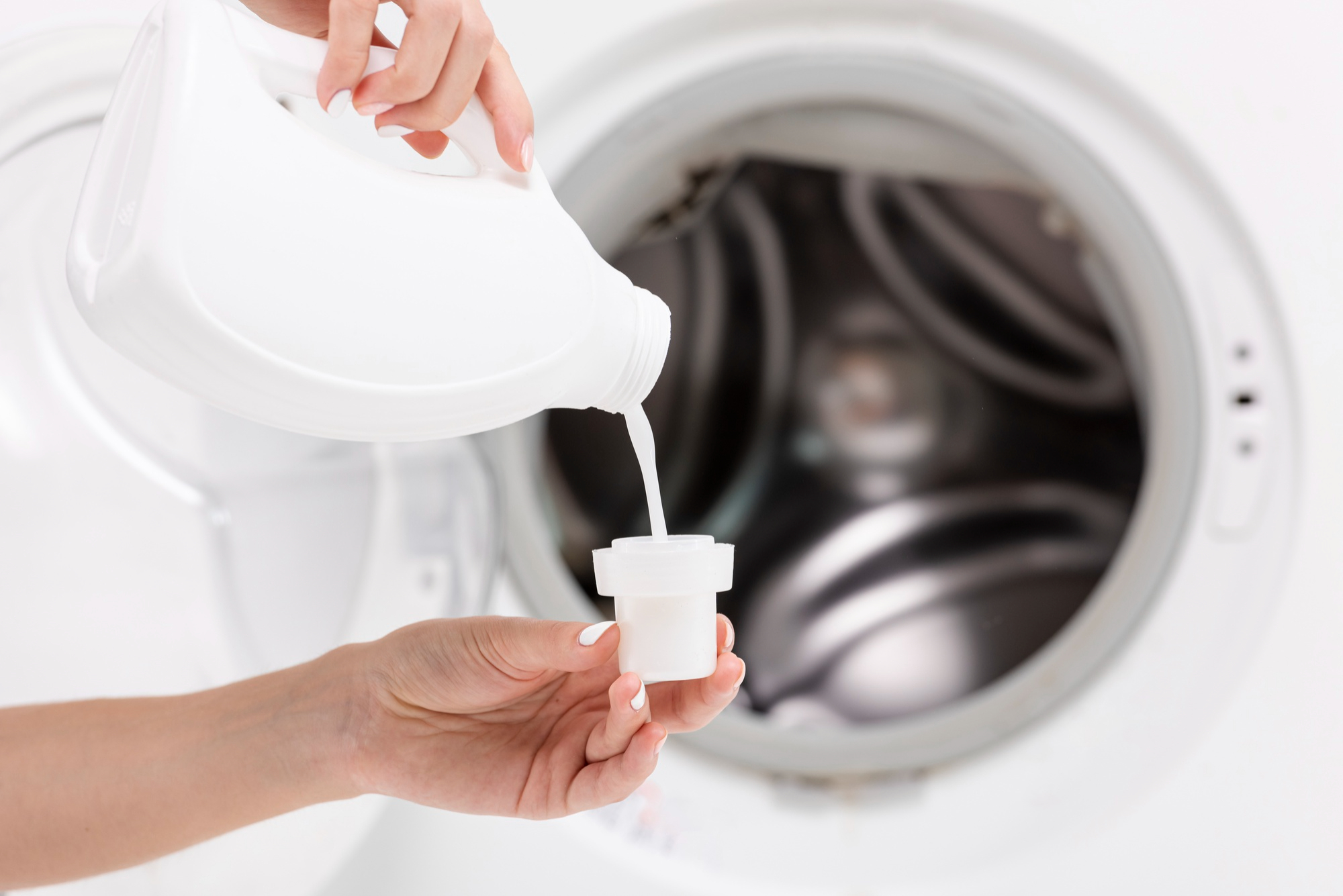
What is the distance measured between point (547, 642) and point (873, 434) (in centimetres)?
72

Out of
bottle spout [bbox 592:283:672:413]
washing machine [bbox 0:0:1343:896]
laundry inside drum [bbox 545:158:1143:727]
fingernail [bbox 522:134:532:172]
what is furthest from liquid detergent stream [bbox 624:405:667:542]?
laundry inside drum [bbox 545:158:1143:727]

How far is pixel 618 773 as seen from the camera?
0.45 metres

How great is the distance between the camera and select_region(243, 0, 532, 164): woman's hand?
1.24 ft

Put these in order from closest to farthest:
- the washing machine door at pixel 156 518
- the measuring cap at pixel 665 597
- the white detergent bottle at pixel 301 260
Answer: the white detergent bottle at pixel 301 260
the measuring cap at pixel 665 597
the washing machine door at pixel 156 518

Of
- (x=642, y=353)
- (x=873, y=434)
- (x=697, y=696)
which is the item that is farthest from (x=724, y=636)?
(x=873, y=434)

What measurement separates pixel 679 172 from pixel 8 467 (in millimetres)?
524

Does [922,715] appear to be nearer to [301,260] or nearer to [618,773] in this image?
[618,773]

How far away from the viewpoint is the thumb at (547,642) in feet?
1.36

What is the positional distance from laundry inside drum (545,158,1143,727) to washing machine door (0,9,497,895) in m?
0.26

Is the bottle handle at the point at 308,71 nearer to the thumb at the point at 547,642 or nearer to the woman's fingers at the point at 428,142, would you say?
the woman's fingers at the point at 428,142

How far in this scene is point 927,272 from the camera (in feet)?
3.46

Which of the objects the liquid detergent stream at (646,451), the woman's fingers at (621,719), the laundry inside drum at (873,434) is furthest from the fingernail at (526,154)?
the laundry inside drum at (873,434)

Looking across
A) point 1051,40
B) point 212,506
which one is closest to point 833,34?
point 1051,40

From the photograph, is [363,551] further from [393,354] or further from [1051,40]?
[1051,40]
